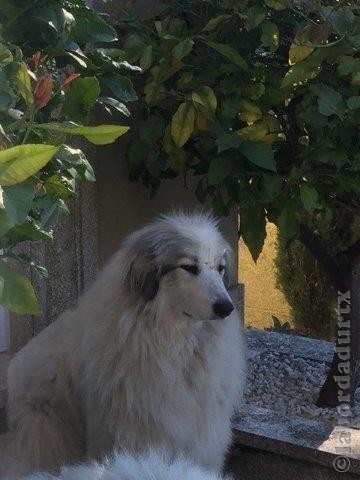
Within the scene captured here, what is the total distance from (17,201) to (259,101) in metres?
2.20

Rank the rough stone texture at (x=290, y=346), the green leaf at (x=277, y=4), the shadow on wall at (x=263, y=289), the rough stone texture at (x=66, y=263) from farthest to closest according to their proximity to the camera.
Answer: the shadow on wall at (x=263, y=289)
the rough stone texture at (x=290, y=346)
the rough stone texture at (x=66, y=263)
the green leaf at (x=277, y=4)

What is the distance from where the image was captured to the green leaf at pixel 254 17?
310cm

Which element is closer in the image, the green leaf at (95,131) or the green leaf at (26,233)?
the green leaf at (95,131)

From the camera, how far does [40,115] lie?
1899 millimetres

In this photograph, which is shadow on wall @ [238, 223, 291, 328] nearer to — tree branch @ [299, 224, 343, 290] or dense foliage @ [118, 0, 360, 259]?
tree branch @ [299, 224, 343, 290]

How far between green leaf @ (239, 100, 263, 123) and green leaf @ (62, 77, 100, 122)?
1.54 metres

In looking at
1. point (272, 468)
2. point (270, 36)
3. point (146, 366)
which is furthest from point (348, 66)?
point (272, 468)

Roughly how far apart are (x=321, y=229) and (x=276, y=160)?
123 inches

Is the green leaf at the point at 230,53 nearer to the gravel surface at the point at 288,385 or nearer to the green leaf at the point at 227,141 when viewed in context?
the green leaf at the point at 227,141

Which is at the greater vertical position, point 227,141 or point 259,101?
point 259,101

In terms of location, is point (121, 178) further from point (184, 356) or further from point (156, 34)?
point (184, 356)

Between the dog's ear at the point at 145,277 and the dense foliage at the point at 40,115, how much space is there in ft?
2.12

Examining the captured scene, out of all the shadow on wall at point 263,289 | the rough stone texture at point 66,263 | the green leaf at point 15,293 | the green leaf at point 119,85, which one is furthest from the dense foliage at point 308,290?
the green leaf at point 15,293

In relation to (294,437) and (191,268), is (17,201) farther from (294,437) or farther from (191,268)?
(294,437)
